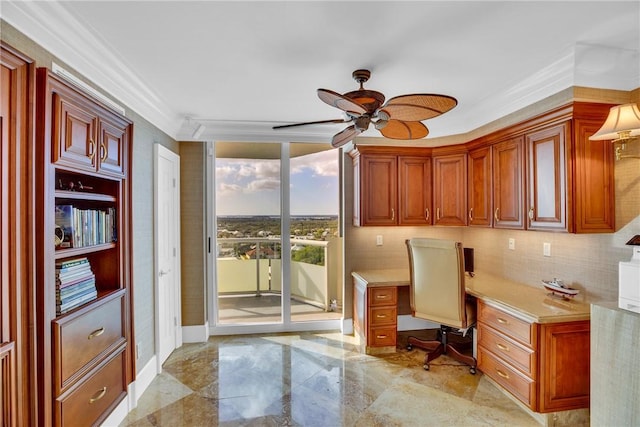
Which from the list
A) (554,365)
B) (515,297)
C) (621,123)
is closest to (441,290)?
(515,297)

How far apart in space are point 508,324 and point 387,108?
1.88m

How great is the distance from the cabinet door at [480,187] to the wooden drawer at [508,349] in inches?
41.0

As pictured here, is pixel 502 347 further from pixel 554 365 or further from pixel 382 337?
pixel 382 337

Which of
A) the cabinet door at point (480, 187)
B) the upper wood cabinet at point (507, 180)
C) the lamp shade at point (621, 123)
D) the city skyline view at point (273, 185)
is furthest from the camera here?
the city skyline view at point (273, 185)

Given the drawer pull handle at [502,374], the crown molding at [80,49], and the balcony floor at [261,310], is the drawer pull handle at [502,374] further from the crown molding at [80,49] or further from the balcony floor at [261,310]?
the crown molding at [80,49]

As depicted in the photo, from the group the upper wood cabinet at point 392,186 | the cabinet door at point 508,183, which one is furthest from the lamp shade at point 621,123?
the upper wood cabinet at point 392,186

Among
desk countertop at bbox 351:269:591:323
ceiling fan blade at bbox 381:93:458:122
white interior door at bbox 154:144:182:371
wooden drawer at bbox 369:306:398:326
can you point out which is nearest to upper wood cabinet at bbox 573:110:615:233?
desk countertop at bbox 351:269:591:323

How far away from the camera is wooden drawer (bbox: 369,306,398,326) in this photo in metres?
3.27

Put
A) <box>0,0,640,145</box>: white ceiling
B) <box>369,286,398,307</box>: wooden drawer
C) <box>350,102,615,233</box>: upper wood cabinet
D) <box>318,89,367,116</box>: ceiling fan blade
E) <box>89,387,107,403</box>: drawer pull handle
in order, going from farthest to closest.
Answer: <box>369,286,398,307</box>: wooden drawer < <box>350,102,615,233</box>: upper wood cabinet < <box>89,387,107,403</box>: drawer pull handle < <box>318,89,367,116</box>: ceiling fan blade < <box>0,0,640,145</box>: white ceiling

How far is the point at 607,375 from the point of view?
1.88m

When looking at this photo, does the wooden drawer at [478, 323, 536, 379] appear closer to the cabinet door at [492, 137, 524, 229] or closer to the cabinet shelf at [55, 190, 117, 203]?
the cabinet door at [492, 137, 524, 229]

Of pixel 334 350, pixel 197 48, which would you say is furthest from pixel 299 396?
pixel 197 48

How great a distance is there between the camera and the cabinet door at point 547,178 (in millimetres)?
2314

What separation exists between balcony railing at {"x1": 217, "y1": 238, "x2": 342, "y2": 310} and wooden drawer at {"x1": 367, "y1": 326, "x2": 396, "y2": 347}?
953 millimetres
